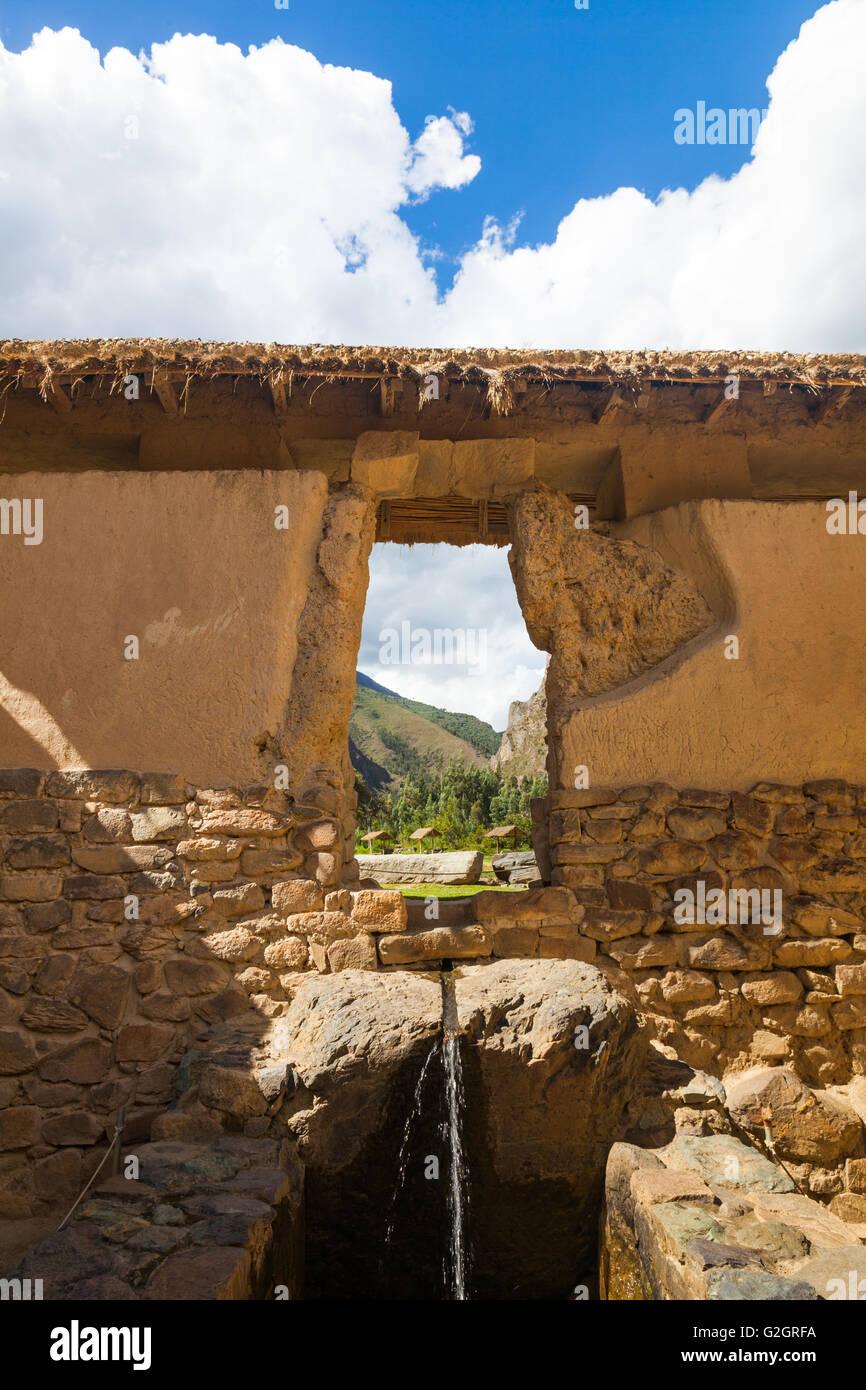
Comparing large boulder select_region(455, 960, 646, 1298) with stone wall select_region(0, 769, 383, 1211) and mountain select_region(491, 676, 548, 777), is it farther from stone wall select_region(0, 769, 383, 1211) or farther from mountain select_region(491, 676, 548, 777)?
mountain select_region(491, 676, 548, 777)

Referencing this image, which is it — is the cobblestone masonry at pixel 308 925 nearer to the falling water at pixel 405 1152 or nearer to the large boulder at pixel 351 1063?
the large boulder at pixel 351 1063

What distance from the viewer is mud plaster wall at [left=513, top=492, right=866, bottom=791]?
4664 millimetres

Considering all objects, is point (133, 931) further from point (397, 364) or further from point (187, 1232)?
point (397, 364)

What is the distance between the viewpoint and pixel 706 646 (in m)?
4.74

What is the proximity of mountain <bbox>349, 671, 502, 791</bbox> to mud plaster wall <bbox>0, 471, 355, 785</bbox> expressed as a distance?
3550 cm

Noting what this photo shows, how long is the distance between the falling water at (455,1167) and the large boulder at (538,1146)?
0.04 meters

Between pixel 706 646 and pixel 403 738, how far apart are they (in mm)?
48367

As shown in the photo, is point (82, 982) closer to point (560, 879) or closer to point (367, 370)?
point (560, 879)

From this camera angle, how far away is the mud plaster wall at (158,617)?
4.52 meters

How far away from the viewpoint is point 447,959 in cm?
441

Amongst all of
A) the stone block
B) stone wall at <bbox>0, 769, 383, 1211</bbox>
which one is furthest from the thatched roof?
stone wall at <bbox>0, 769, 383, 1211</bbox>

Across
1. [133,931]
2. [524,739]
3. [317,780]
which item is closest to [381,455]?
[317,780]

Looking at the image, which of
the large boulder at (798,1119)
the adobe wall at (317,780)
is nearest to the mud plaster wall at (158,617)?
the adobe wall at (317,780)
